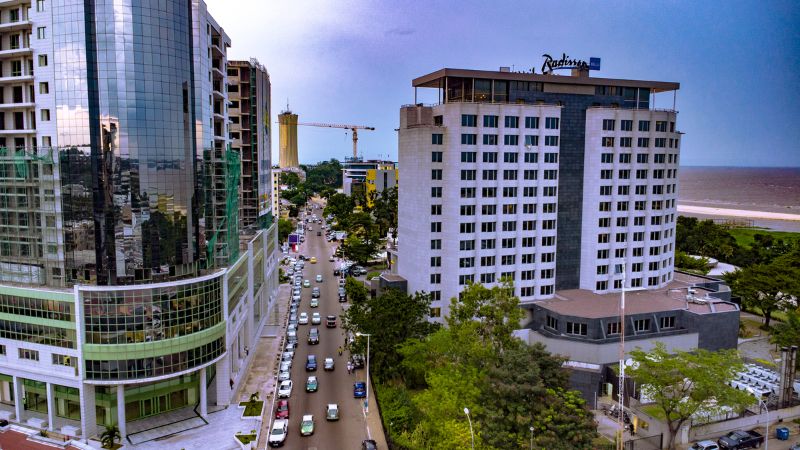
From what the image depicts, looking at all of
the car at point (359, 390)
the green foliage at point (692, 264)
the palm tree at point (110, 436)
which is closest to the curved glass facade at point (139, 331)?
the palm tree at point (110, 436)

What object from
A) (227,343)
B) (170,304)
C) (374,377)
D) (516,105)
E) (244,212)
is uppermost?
(516,105)

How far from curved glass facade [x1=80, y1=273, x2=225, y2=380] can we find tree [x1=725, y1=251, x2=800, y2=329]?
7788cm

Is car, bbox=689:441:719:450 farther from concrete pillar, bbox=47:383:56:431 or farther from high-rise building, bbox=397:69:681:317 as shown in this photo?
concrete pillar, bbox=47:383:56:431

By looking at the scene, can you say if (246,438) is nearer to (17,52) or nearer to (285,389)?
(285,389)

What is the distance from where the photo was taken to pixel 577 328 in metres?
61.9

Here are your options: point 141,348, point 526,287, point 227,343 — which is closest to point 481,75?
point 526,287

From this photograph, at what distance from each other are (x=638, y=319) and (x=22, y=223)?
6560cm

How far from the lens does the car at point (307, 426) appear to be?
1852 inches

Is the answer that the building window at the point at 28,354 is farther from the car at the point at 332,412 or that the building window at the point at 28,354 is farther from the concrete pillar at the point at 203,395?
the car at the point at 332,412

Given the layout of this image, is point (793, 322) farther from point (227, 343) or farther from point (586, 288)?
point (227, 343)

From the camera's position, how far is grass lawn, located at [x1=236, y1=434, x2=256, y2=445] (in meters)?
44.7

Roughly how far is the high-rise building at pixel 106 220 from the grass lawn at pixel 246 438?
283 inches

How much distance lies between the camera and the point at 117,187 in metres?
46.0

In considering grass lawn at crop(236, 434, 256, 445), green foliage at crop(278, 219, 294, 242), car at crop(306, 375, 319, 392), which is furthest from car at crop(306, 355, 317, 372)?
green foliage at crop(278, 219, 294, 242)
